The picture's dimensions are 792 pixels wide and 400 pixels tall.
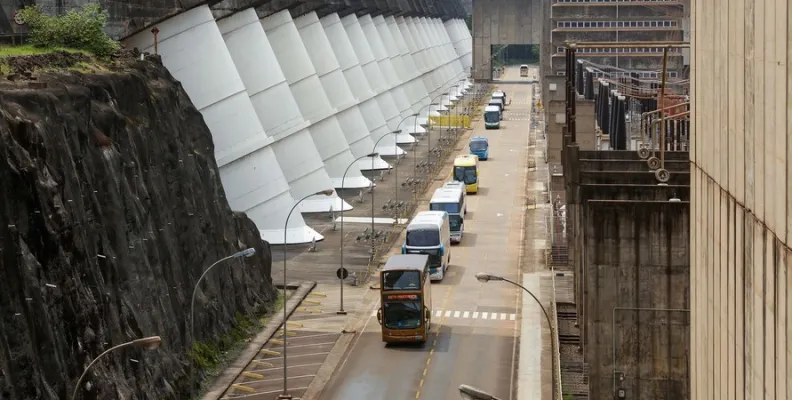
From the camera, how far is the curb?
4112 cm

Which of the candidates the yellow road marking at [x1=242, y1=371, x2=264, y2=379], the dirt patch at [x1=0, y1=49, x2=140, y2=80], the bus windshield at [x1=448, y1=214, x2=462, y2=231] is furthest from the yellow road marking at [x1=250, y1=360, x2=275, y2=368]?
the bus windshield at [x1=448, y1=214, x2=462, y2=231]

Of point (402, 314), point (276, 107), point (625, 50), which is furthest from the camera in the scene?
point (625, 50)

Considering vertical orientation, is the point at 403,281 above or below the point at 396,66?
below

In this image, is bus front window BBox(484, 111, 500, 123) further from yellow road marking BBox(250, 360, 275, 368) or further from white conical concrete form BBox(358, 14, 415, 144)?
yellow road marking BBox(250, 360, 275, 368)

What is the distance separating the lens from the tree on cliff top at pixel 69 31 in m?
47.5

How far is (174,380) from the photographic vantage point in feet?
128

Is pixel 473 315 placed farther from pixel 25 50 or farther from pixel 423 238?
pixel 25 50

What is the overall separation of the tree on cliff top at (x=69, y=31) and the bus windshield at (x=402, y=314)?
12930mm

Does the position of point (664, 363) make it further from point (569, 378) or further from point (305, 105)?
point (305, 105)

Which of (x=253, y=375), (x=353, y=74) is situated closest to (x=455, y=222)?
(x=253, y=375)

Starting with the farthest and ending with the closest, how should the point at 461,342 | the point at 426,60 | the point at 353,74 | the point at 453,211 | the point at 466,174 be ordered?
the point at 426,60 < the point at 353,74 < the point at 466,174 < the point at 453,211 < the point at 461,342

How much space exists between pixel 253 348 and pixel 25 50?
11666 millimetres

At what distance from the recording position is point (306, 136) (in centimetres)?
7650

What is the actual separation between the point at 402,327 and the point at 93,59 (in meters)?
13.3
